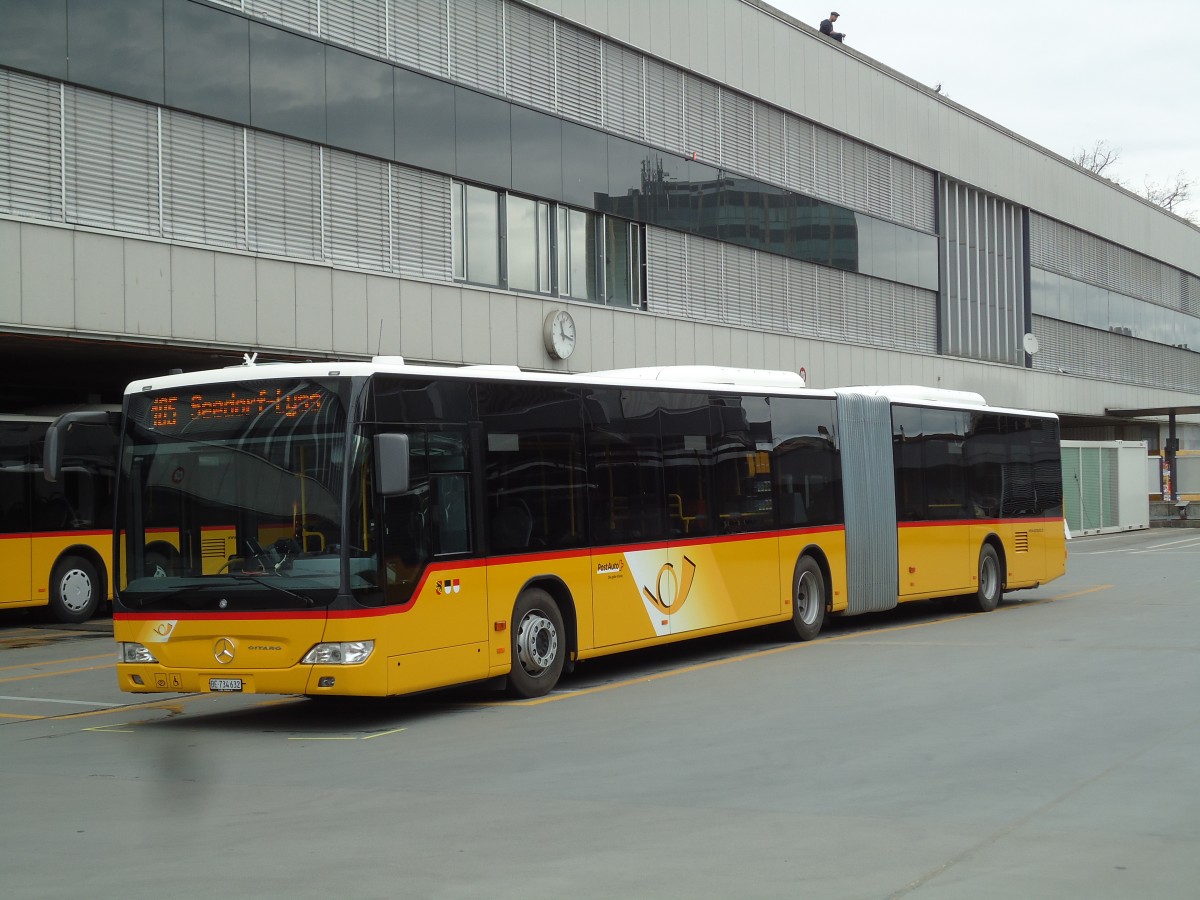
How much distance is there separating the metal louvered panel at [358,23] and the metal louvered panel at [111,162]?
395 centimetres

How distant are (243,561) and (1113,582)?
19.2 metres

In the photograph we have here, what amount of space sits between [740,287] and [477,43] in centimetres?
1043

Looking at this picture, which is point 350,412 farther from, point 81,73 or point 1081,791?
point 81,73

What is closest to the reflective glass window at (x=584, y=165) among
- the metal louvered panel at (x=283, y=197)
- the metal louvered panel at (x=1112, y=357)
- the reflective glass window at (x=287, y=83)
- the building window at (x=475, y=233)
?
the building window at (x=475, y=233)

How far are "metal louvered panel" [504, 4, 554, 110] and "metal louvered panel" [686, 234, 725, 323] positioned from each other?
5854 millimetres

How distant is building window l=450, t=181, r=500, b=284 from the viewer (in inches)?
1034

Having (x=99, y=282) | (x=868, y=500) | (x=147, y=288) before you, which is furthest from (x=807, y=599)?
(x=99, y=282)

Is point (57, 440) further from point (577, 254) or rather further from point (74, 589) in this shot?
point (577, 254)

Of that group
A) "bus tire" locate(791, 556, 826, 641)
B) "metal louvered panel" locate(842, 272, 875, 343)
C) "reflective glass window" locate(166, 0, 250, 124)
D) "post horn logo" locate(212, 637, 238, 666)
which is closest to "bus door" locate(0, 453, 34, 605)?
"reflective glass window" locate(166, 0, 250, 124)

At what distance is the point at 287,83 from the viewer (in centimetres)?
2280

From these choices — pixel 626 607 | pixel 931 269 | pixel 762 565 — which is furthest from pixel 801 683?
pixel 931 269

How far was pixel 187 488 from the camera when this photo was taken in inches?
451

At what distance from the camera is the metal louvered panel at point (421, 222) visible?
25.0 m

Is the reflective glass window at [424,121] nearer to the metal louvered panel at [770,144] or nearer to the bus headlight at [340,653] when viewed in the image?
the metal louvered panel at [770,144]
